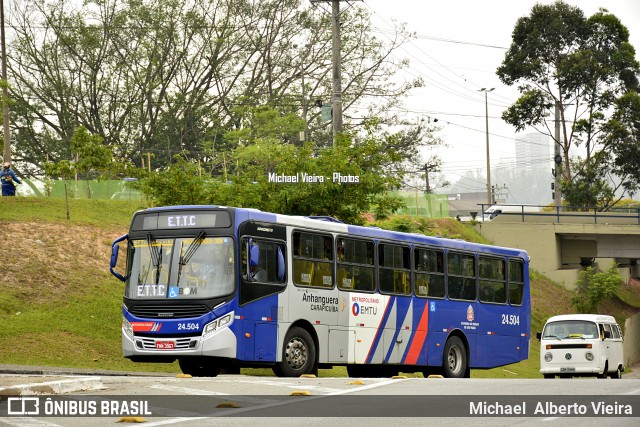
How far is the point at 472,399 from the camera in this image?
1357cm

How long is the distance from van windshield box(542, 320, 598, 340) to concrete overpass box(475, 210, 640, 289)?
2571cm

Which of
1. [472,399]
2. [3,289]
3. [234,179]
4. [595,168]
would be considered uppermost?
[595,168]

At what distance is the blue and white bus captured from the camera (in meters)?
18.7

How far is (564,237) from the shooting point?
58312 mm

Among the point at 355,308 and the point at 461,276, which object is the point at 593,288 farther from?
the point at 355,308

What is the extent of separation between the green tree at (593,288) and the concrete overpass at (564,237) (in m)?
1.37

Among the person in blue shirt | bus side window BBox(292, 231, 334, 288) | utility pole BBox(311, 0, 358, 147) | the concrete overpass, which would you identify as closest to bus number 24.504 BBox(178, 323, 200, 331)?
bus side window BBox(292, 231, 334, 288)

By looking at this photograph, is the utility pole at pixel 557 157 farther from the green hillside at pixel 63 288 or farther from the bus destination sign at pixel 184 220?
the bus destination sign at pixel 184 220

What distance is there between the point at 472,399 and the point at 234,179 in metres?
17.3

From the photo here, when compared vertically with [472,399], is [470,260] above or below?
above

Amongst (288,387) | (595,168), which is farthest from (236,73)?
(288,387)

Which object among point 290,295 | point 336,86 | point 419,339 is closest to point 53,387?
point 290,295

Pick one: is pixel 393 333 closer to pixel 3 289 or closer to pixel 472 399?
pixel 472 399

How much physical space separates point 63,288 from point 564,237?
1364 inches
